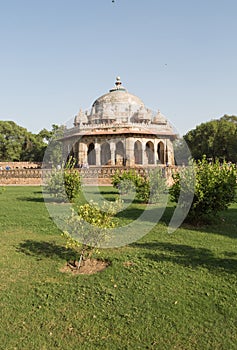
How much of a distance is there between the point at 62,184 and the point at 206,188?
5396 mm

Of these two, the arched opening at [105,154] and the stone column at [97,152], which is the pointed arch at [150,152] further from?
the stone column at [97,152]

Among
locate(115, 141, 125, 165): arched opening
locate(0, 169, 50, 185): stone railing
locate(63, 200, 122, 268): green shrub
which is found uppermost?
A: locate(115, 141, 125, 165): arched opening

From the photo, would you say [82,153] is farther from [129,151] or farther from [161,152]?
[161,152]

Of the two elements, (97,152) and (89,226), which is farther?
(97,152)

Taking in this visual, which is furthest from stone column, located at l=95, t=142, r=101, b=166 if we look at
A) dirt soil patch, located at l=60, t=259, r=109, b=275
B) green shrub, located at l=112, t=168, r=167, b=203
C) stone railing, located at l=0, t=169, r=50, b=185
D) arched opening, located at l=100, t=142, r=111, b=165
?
dirt soil patch, located at l=60, t=259, r=109, b=275

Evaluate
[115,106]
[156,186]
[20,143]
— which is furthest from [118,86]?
[156,186]

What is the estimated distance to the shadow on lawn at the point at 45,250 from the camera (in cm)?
612

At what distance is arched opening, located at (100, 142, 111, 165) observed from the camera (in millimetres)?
31550

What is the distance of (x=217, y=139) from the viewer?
39.7m

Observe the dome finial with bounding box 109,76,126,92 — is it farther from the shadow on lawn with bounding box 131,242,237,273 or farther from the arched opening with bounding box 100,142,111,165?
the shadow on lawn with bounding box 131,242,237,273

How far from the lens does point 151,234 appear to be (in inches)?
309

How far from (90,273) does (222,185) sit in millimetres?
4932

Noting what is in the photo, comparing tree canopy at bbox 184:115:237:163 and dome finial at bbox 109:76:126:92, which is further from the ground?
dome finial at bbox 109:76:126:92

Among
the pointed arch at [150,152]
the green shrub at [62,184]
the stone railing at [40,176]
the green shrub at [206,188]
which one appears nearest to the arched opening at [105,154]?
the pointed arch at [150,152]
